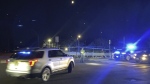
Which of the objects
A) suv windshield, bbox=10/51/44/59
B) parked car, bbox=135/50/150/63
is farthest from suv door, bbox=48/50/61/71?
parked car, bbox=135/50/150/63

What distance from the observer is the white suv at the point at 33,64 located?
48.1ft

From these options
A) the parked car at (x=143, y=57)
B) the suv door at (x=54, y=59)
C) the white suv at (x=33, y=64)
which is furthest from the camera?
the parked car at (x=143, y=57)

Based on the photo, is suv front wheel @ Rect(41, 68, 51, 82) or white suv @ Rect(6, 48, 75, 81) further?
suv front wheel @ Rect(41, 68, 51, 82)

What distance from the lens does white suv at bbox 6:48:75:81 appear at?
14.7 meters

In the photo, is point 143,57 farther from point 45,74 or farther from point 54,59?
point 45,74

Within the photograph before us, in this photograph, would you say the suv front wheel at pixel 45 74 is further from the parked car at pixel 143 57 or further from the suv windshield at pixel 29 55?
the parked car at pixel 143 57

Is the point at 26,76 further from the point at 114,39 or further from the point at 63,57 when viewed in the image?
the point at 114,39

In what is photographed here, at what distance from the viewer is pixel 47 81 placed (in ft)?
49.4

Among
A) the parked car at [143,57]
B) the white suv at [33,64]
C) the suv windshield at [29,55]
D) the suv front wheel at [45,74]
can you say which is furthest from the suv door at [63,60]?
the parked car at [143,57]

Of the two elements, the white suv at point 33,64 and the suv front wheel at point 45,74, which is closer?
the white suv at point 33,64

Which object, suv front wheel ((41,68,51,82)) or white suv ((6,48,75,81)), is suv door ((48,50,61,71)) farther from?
suv front wheel ((41,68,51,82))

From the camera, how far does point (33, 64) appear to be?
14.7 metres

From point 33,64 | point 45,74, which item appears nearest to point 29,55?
point 33,64

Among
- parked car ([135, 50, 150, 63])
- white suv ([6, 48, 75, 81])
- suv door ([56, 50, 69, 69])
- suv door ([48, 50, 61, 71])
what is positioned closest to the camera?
white suv ([6, 48, 75, 81])
